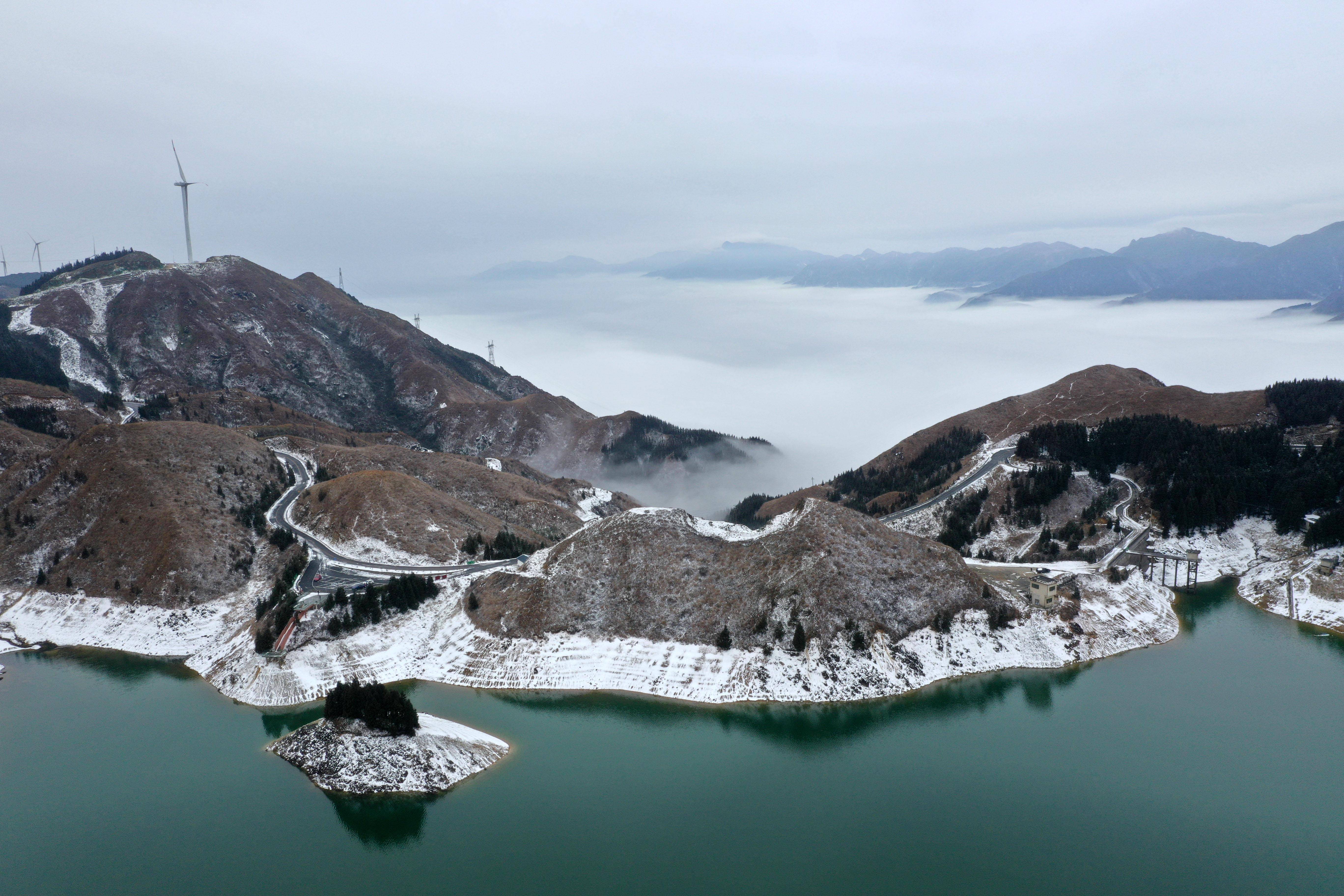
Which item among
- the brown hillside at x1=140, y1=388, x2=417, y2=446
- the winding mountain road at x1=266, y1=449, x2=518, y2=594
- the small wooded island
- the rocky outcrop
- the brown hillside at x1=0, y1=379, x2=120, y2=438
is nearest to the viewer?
the rocky outcrop

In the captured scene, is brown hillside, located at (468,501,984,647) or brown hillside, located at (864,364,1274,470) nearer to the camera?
brown hillside, located at (468,501,984,647)

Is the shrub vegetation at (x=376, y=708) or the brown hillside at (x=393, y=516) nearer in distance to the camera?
the shrub vegetation at (x=376, y=708)

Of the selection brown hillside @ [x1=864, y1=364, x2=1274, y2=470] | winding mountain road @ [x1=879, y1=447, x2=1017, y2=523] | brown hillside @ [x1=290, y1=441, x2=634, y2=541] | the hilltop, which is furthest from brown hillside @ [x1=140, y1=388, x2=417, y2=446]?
brown hillside @ [x1=864, y1=364, x2=1274, y2=470]

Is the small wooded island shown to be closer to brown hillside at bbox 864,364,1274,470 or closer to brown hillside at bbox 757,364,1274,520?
brown hillside at bbox 757,364,1274,520

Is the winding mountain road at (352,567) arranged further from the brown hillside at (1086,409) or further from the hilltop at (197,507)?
the brown hillside at (1086,409)

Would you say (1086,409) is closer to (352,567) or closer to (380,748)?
(352,567)

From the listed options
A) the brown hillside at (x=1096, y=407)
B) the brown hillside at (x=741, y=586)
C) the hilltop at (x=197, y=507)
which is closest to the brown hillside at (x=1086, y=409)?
the brown hillside at (x=1096, y=407)
